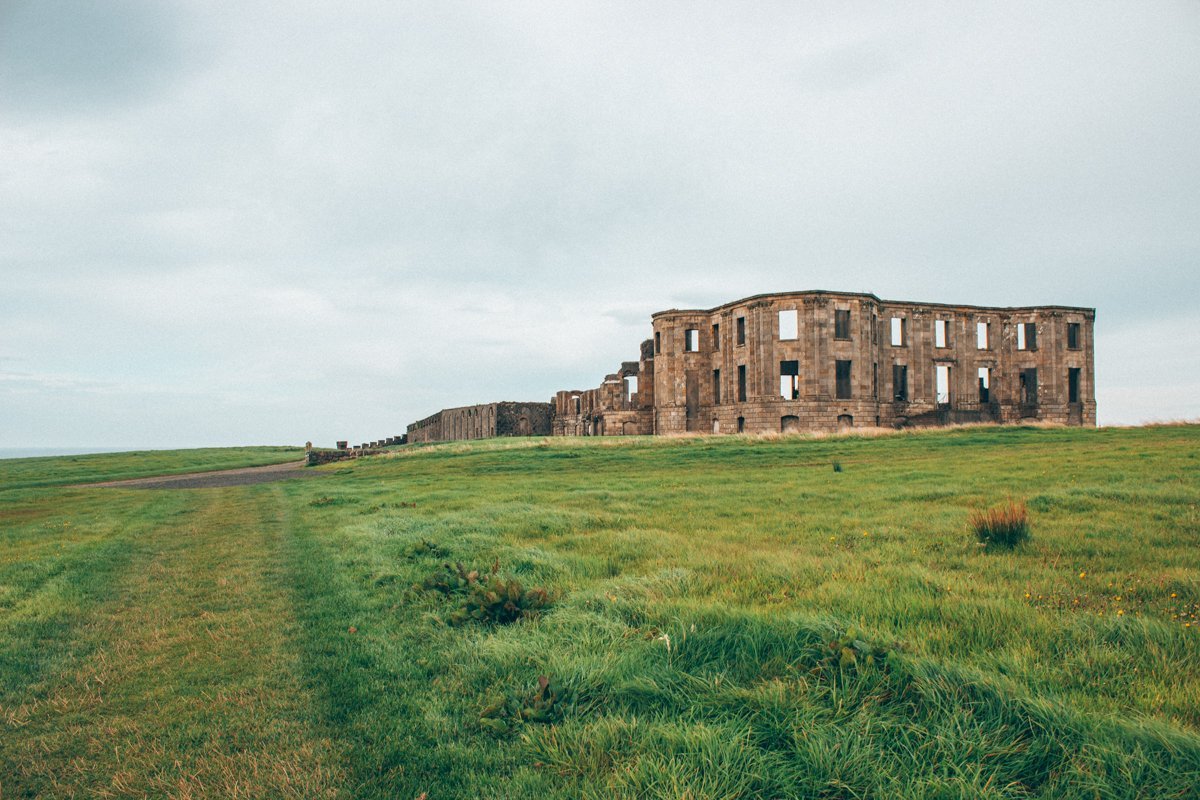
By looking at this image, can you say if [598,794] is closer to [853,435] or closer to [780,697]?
[780,697]

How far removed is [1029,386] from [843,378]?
18355 millimetres

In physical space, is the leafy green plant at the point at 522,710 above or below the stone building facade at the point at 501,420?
below

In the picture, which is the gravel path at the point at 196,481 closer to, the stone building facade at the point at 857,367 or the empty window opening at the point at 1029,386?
the stone building facade at the point at 857,367

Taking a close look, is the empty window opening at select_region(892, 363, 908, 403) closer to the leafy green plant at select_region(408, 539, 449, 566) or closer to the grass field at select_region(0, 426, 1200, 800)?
the grass field at select_region(0, 426, 1200, 800)

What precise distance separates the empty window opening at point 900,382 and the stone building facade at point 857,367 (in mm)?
126

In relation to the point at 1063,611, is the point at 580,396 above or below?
above

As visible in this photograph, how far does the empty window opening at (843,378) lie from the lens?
41.4 m

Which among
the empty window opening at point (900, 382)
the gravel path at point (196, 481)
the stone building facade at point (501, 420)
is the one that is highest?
the empty window opening at point (900, 382)

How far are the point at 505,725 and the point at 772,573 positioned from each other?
126 inches

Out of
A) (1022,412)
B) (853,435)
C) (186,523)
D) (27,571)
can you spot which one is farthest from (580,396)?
(27,571)

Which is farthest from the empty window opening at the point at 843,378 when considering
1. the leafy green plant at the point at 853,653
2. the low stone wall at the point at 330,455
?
the leafy green plant at the point at 853,653

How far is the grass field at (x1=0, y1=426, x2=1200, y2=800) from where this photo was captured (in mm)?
3055

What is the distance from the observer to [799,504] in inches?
435

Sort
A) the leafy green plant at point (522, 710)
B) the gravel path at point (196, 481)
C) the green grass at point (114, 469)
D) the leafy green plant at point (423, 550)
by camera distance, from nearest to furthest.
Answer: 1. the leafy green plant at point (522, 710)
2. the leafy green plant at point (423, 550)
3. the gravel path at point (196, 481)
4. the green grass at point (114, 469)
